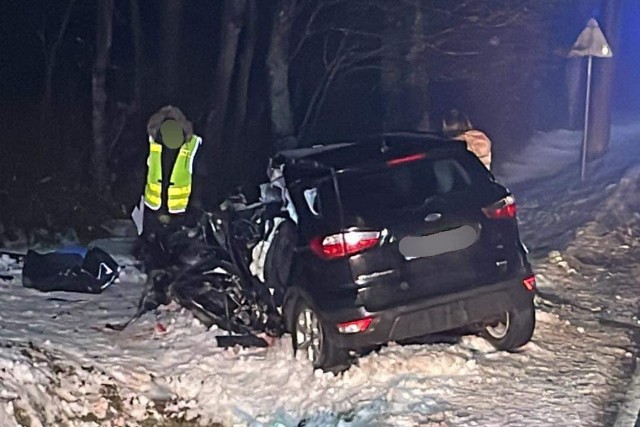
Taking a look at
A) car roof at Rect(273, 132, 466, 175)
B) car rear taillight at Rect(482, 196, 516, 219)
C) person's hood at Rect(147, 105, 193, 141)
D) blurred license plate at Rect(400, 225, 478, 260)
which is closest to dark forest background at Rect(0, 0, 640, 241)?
person's hood at Rect(147, 105, 193, 141)

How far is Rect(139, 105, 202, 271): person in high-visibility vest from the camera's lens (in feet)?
31.1

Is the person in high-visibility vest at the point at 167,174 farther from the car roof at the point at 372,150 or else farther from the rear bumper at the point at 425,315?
the rear bumper at the point at 425,315

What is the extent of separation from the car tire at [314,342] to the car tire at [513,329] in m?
1.26

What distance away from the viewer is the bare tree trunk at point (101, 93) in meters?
15.6

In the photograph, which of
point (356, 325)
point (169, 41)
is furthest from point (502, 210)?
point (169, 41)

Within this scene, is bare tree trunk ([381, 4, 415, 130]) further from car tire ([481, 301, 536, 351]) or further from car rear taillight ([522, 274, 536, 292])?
car rear taillight ([522, 274, 536, 292])

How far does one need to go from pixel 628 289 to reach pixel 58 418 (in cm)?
582

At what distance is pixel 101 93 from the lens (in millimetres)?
15617

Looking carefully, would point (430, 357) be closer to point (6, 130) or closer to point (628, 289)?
point (628, 289)

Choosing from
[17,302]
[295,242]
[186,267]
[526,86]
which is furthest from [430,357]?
[526,86]

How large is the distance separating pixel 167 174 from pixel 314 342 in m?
2.82

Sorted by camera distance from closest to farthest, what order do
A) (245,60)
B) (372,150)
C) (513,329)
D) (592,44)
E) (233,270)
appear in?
(513,329) < (372,150) < (233,270) < (245,60) < (592,44)

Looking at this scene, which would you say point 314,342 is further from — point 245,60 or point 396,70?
point 396,70

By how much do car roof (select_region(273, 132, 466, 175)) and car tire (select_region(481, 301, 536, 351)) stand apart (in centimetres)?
130
